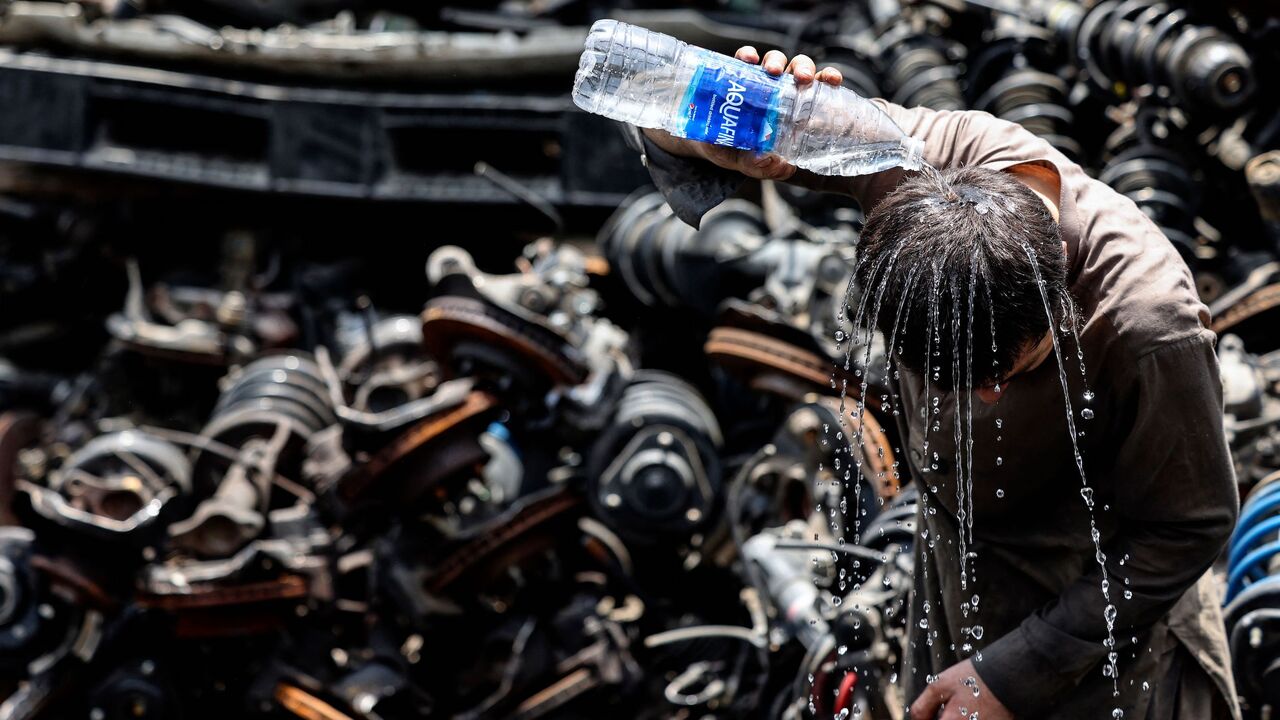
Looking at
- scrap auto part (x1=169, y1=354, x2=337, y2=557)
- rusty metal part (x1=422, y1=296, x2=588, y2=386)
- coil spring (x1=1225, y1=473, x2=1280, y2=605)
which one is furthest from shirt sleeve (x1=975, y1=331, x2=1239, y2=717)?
scrap auto part (x1=169, y1=354, x2=337, y2=557)

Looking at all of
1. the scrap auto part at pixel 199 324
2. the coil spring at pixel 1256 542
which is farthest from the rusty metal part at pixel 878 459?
the scrap auto part at pixel 199 324

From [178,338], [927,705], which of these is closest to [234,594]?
[178,338]

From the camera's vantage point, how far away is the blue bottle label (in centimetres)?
207

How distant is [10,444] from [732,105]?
3.69 metres

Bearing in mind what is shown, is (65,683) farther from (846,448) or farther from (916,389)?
(916,389)

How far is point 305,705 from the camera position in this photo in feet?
13.2

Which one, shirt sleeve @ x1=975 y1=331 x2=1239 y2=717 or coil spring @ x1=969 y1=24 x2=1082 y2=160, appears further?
coil spring @ x1=969 y1=24 x2=1082 y2=160

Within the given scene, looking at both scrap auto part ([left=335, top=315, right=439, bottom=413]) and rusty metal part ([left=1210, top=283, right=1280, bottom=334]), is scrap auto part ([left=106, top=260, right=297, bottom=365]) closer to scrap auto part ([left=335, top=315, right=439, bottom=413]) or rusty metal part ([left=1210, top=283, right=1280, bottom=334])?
scrap auto part ([left=335, top=315, right=439, bottom=413])

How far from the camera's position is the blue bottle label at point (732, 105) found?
2072 millimetres

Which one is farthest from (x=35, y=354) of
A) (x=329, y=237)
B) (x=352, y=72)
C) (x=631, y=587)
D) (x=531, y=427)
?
(x=631, y=587)

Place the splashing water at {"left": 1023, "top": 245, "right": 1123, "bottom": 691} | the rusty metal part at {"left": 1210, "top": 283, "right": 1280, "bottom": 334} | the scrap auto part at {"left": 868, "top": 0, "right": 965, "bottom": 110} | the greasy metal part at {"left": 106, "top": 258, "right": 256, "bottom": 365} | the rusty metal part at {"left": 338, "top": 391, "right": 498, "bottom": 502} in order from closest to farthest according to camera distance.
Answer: the splashing water at {"left": 1023, "top": 245, "right": 1123, "bottom": 691} → the rusty metal part at {"left": 1210, "top": 283, "right": 1280, "bottom": 334} → the rusty metal part at {"left": 338, "top": 391, "right": 498, "bottom": 502} → the scrap auto part at {"left": 868, "top": 0, "right": 965, "bottom": 110} → the greasy metal part at {"left": 106, "top": 258, "right": 256, "bottom": 365}

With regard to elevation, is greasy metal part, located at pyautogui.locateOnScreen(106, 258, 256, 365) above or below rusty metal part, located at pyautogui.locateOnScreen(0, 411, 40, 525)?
above

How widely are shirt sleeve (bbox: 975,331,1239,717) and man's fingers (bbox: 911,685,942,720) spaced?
80 millimetres

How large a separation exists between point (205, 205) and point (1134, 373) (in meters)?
4.54
